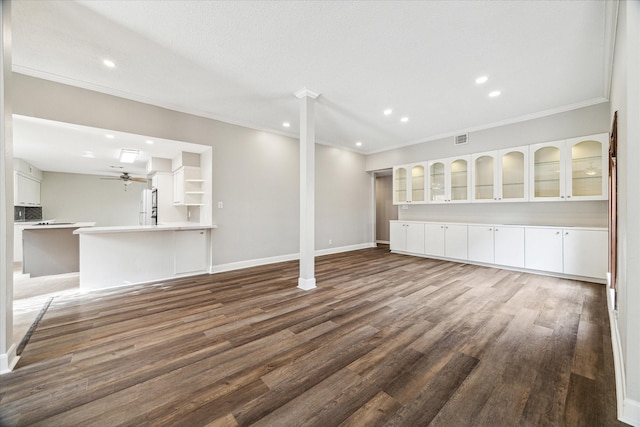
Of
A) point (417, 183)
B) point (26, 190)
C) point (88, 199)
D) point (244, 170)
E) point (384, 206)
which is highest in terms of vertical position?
point (244, 170)

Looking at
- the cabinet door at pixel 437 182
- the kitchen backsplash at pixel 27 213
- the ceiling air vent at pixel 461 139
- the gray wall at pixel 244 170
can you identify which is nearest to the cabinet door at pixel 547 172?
the ceiling air vent at pixel 461 139

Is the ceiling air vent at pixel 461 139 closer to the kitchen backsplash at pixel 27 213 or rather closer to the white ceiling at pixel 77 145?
the white ceiling at pixel 77 145

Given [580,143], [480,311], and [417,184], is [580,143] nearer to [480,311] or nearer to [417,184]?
[417,184]

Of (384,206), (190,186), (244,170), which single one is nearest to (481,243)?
(384,206)

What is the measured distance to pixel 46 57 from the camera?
2.75m

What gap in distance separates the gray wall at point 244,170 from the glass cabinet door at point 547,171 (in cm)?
394

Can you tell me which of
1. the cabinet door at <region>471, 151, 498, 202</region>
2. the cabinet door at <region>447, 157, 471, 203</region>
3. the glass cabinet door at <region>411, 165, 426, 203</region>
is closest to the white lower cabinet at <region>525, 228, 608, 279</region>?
the cabinet door at <region>471, 151, 498, 202</region>

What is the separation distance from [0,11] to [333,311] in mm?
3658

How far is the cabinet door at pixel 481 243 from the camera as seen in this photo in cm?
475

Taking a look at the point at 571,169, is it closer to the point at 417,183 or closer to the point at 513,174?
the point at 513,174

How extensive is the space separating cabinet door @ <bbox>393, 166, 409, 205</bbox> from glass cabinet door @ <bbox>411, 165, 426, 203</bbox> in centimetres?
21

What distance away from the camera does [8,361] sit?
1.78 m

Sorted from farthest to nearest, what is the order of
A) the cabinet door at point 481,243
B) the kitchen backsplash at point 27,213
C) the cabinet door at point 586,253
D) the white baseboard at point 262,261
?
the kitchen backsplash at point 27,213 < the cabinet door at point 481,243 < the white baseboard at point 262,261 < the cabinet door at point 586,253

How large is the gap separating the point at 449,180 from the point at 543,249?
6.88 ft
